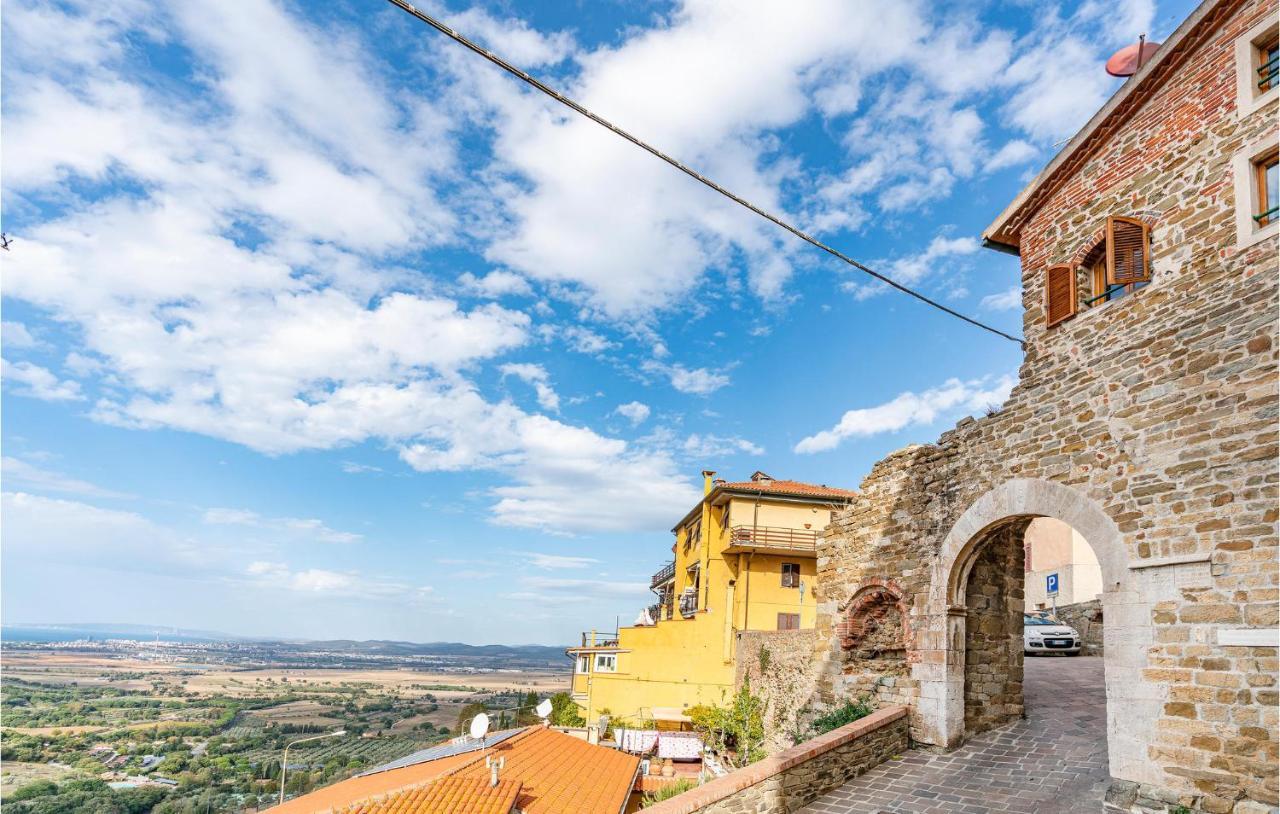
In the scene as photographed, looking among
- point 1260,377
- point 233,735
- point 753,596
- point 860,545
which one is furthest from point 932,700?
point 233,735

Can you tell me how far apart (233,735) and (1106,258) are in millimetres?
80057

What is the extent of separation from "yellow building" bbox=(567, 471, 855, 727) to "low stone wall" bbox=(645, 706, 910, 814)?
552 inches

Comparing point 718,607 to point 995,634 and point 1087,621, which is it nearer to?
point 1087,621

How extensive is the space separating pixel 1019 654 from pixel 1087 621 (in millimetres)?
11572

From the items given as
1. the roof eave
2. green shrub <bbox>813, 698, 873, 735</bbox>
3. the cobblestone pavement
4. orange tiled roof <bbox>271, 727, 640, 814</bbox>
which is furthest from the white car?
the roof eave

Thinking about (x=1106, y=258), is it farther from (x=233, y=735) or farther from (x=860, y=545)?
(x=233, y=735)

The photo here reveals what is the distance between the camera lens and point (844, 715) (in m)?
10.9

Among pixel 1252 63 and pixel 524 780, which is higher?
pixel 1252 63

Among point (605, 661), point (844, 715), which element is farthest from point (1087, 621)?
point (605, 661)

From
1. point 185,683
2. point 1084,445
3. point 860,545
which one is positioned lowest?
point 185,683

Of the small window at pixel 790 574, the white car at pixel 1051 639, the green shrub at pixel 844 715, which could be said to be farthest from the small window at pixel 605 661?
the green shrub at pixel 844 715

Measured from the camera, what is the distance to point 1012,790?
8.15 m

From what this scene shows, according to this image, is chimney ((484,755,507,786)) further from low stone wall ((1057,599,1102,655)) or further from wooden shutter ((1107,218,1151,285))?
low stone wall ((1057,599,1102,655))

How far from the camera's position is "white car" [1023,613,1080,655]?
18.2 metres
